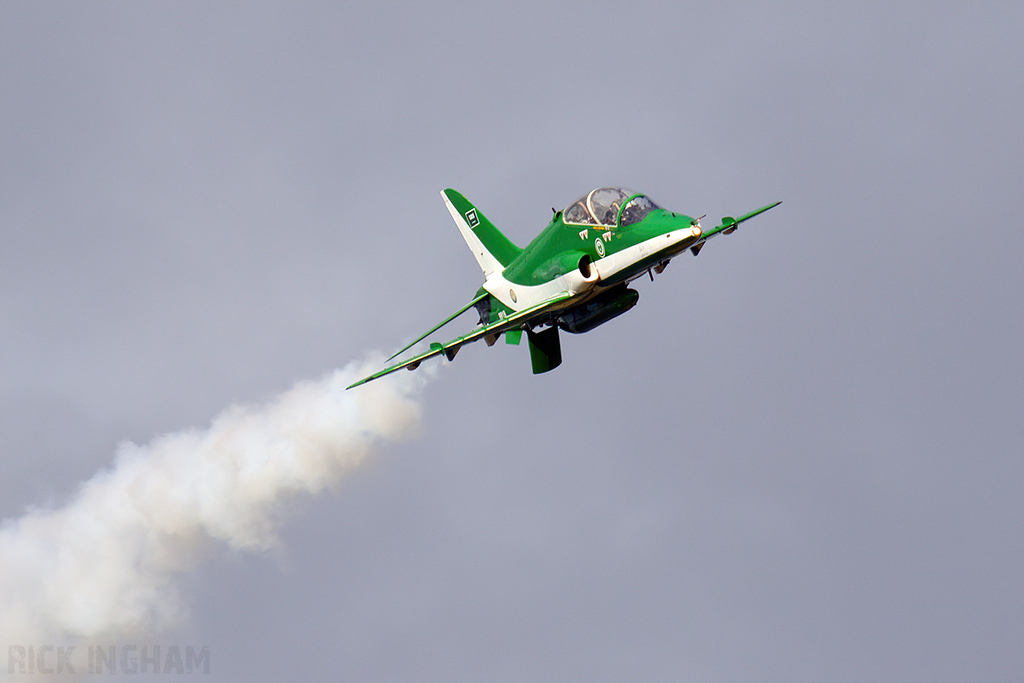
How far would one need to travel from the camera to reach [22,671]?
6325 cm

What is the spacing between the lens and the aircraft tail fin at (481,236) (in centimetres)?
5728

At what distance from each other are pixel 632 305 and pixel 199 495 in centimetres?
2460

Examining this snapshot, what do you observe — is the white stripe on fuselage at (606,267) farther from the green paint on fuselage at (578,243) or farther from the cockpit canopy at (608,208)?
the cockpit canopy at (608,208)

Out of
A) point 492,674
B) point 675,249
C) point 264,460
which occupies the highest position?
point 492,674

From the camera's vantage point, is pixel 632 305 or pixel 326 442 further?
pixel 326 442

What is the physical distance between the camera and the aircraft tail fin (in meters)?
57.3

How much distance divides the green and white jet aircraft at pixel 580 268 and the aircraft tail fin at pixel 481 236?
6.52 feet

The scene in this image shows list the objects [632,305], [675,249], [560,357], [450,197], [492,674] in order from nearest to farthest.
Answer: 1. [675,249]
2. [632,305]
3. [560,357]
4. [450,197]
5. [492,674]

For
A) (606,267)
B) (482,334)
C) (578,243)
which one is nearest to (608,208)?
(578,243)

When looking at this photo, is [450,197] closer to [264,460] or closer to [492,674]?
[264,460]

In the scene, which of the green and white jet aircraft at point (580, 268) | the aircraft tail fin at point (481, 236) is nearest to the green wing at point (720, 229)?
the green and white jet aircraft at point (580, 268)

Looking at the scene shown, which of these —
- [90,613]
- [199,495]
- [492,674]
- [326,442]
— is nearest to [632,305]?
[326,442]

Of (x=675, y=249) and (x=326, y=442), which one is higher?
(x=326, y=442)

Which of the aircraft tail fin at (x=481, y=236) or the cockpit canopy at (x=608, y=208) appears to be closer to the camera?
the cockpit canopy at (x=608, y=208)
